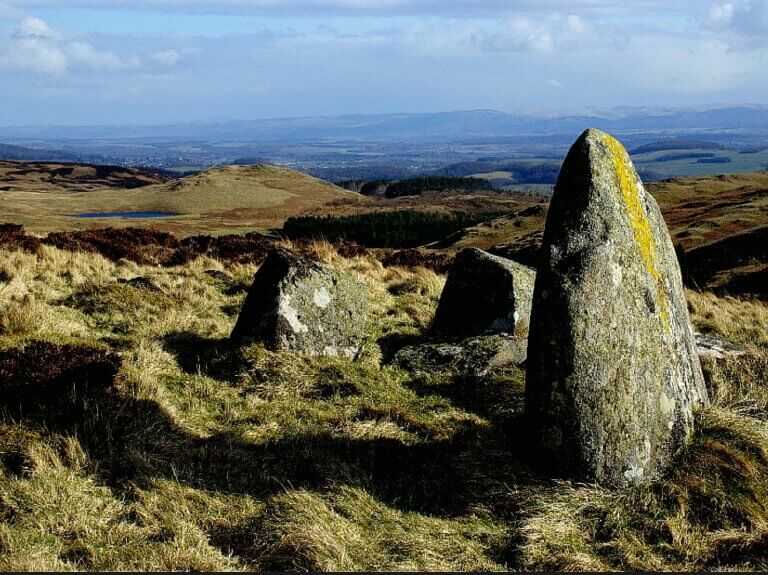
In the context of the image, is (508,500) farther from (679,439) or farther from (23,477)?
(23,477)

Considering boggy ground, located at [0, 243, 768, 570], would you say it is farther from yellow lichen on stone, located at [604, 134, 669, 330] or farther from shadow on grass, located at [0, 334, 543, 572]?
yellow lichen on stone, located at [604, 134, 669, 330]

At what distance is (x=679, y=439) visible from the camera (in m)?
6.51

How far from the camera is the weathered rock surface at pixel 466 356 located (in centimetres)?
1052

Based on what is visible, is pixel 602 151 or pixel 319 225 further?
pixel 319 225

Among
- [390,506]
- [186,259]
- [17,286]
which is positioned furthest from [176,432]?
[186,259]

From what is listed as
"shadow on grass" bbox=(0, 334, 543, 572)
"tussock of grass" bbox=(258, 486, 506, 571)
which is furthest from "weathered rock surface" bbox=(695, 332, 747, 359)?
"tussock of grass" bbox=(258, 486, 506, 571)

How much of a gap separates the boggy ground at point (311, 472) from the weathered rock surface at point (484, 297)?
184cm

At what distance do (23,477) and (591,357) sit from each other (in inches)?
234

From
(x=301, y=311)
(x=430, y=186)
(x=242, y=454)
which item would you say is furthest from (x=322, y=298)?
(x=430, y=186)

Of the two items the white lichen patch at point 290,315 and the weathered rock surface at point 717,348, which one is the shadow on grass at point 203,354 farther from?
the weathered rock surface at point 717,348

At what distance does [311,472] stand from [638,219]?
4689mm

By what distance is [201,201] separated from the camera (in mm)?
132875

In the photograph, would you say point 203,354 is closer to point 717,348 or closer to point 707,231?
point 717,348

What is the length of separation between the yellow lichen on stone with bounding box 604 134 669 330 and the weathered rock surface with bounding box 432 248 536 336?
16.4 feet
